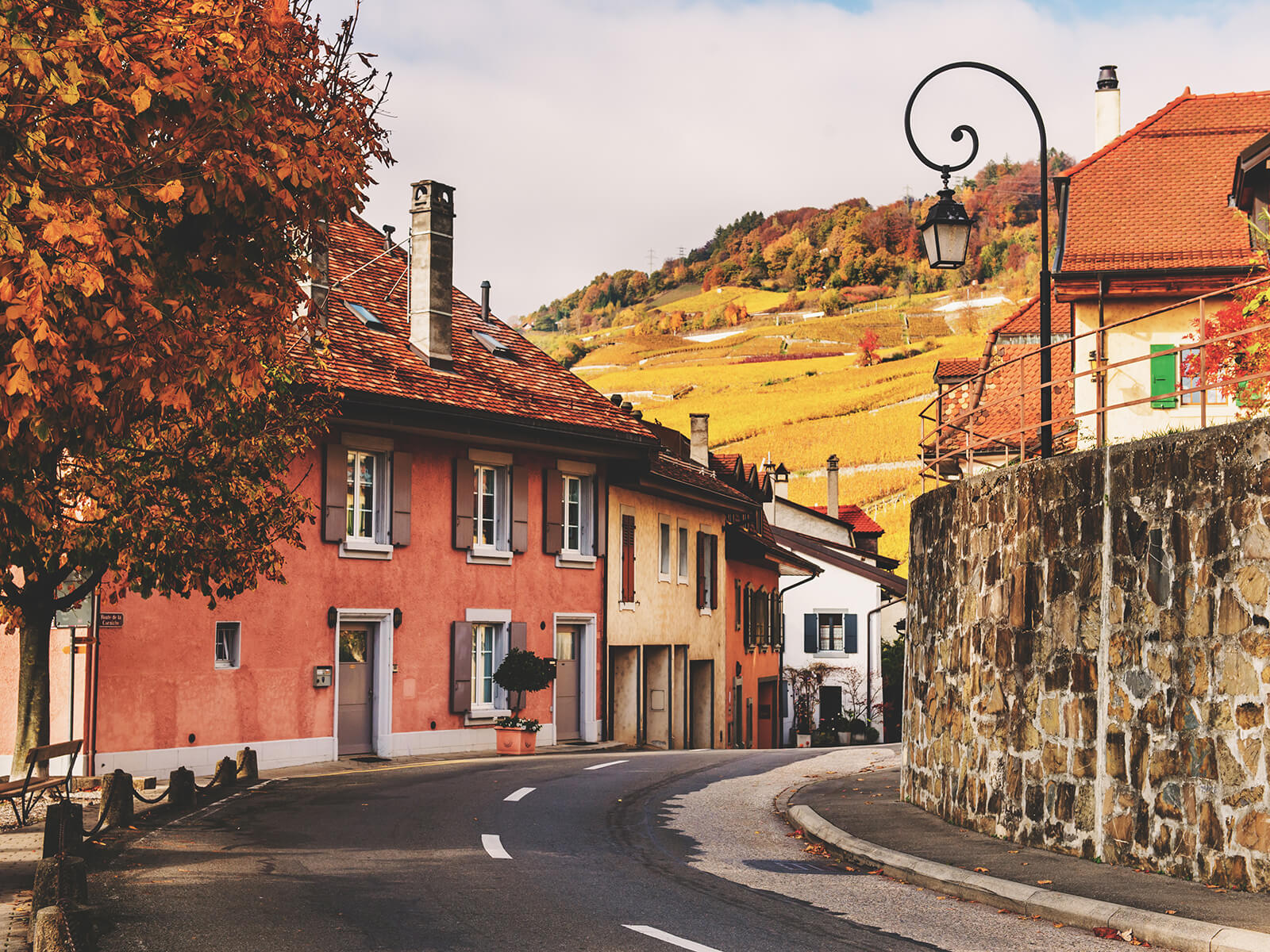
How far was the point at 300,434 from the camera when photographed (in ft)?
51.5

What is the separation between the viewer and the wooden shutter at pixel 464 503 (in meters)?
26.4

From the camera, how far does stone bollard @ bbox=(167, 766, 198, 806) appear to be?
49.7 feet

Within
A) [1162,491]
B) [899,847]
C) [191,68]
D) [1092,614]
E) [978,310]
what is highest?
[978,310]

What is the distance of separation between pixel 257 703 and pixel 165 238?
→ 1548 cm

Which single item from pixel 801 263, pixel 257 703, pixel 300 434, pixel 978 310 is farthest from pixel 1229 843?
pixel 801 263

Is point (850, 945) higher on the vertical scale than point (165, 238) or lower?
lower

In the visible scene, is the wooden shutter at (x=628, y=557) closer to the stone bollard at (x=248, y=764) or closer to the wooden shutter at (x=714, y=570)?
the wooden shutter at (x=714, y=570)

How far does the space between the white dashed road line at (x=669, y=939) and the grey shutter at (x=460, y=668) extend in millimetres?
18182

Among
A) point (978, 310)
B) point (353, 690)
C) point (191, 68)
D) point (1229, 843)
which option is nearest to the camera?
point (191, 68)

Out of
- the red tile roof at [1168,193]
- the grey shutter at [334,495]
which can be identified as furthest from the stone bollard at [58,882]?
the red tile roof at [1168,193]

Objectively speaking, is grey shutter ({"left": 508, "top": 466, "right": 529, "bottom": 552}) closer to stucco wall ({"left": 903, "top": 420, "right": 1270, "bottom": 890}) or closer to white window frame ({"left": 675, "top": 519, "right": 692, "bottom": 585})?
white window frame ({"left": 675, "top": 519, "right": 692, "bottom": 585})

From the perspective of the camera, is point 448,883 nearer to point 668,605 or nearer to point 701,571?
point 668,605

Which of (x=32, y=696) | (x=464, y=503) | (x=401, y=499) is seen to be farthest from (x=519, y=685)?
(x=32, y=696)

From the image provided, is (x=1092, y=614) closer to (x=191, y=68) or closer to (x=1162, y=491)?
(x=1162, y=491)
